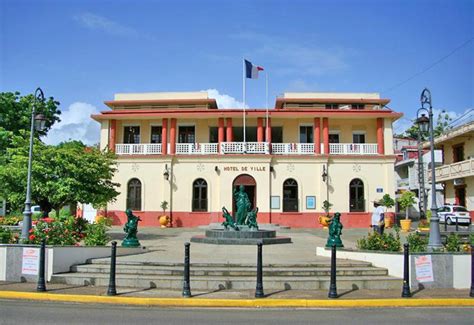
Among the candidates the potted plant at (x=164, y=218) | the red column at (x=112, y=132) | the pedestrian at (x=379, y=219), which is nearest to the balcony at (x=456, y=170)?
the pedestrian at (x=379, y=219)

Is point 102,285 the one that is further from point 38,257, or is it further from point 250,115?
point 250,115

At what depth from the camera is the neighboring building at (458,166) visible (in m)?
37.2

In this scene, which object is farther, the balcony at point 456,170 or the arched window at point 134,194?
the balcony at point 456,170

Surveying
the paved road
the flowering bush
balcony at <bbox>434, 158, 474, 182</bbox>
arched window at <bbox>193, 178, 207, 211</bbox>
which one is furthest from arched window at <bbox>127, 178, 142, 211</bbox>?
balcony at <bbox>434, 158, 474, 182</bbox>

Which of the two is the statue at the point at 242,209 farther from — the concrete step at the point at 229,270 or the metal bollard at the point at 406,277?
the metal bollard at the point at 406,277

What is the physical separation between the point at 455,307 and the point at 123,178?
2651 cm

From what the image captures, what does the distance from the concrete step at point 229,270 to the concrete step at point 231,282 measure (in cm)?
26

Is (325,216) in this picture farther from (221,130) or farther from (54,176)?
(54,176)

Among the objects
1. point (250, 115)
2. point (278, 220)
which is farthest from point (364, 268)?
point (250, 115)

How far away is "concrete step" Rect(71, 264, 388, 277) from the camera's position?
11.1 m

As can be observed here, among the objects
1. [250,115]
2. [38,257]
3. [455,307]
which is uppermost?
[250,115]

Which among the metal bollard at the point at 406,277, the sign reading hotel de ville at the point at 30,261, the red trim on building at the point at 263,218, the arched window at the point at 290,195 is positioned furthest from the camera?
the arched window at the point at 290,195

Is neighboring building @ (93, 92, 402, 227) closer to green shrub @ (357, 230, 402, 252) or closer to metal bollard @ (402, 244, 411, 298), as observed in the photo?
green shrub @ (357, 230, 402, 252)

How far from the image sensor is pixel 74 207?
111ft
